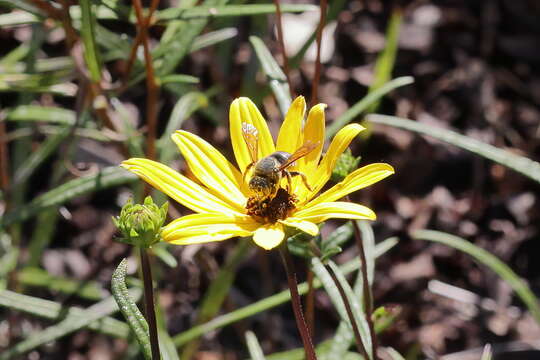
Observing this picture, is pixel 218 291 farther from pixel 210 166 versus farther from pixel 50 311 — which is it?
pixel 210 166

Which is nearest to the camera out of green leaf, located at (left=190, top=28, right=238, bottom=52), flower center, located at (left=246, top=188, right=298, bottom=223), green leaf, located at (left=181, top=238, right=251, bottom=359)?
flower center, located at (left=246, top=188, right=298, bottom=223)

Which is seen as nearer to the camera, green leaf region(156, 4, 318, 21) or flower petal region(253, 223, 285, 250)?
flower petal region(253, 223, 285, 250)

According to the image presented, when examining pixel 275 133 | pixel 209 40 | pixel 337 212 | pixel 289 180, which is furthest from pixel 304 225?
pixel 275 133

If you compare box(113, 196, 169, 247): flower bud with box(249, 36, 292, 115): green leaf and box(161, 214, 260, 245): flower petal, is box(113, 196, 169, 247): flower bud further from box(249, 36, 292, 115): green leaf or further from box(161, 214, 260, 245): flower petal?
box(249, 36, 292, 115): green leaf

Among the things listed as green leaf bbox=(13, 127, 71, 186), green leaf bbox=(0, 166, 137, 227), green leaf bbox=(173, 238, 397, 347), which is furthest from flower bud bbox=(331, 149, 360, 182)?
green leaf bbox=(13, 127, 71, 186)

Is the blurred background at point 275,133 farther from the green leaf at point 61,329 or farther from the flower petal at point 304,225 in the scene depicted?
the flower petal at point 304,225

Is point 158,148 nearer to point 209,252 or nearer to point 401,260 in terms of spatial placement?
point 209,252
